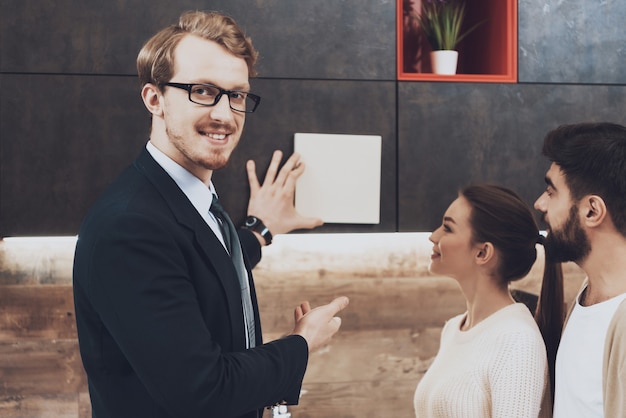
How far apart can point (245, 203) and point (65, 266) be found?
0.60 m

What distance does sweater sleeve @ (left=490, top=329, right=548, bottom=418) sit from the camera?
1815 millimetres

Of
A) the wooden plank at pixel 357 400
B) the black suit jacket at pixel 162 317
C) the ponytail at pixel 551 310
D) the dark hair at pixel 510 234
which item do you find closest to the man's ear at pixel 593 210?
the ponytail at pixel 551 310

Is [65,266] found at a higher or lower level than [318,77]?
lower

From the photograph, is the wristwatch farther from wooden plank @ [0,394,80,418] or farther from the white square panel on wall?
wooden plank @ [0,394,80,418]

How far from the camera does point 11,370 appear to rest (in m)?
2.38

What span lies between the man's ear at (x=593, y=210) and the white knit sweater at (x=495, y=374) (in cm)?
36

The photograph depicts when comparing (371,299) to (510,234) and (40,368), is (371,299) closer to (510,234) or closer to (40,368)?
(510,234)

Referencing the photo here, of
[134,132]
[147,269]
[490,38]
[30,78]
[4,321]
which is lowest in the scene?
[4,321]

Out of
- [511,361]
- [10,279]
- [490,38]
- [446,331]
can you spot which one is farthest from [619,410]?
[10,279]

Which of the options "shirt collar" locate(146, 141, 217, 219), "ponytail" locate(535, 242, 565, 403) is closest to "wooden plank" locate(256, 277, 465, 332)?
"ponytail" locate(535, 242, 565, 403)

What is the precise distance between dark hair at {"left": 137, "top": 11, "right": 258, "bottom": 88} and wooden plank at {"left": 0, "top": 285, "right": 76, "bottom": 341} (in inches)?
43.7

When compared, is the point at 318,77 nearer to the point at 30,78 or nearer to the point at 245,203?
the point at 245,203

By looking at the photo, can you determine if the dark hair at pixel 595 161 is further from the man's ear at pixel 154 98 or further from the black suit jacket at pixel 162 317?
the man's ear at pixel 154 98

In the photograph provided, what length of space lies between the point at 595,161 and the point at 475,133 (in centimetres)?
78
